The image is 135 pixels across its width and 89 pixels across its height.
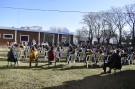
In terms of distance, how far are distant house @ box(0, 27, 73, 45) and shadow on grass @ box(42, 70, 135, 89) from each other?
32.1m

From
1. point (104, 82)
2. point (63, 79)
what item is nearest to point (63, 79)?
point (63, 79)

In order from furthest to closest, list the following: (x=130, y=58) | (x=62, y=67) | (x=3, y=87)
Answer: (x=130, y=58) → (x=62, y=67) → (x=3, y=87)

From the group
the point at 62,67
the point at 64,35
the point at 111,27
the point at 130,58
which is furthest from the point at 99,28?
the point at 62,67

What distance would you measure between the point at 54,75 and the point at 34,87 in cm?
278

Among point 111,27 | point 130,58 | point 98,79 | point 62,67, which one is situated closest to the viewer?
point 98,79

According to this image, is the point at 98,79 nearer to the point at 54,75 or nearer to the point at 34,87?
the point at 54,75

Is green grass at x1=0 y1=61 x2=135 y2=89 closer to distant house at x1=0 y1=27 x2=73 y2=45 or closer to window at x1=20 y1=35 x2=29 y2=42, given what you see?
distant house at x1=0 y1=27 x2=73 y2=45

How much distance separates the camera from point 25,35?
49.3 meters

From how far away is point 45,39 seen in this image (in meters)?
52.3

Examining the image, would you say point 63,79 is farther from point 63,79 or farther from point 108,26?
point 108,26

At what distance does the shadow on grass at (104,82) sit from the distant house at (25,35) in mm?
32131

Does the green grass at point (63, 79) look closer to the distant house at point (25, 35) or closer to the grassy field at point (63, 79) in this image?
the grassy field at point (63, 79)

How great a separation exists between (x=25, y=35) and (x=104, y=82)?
35517 millimetres

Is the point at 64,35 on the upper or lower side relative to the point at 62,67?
upper
